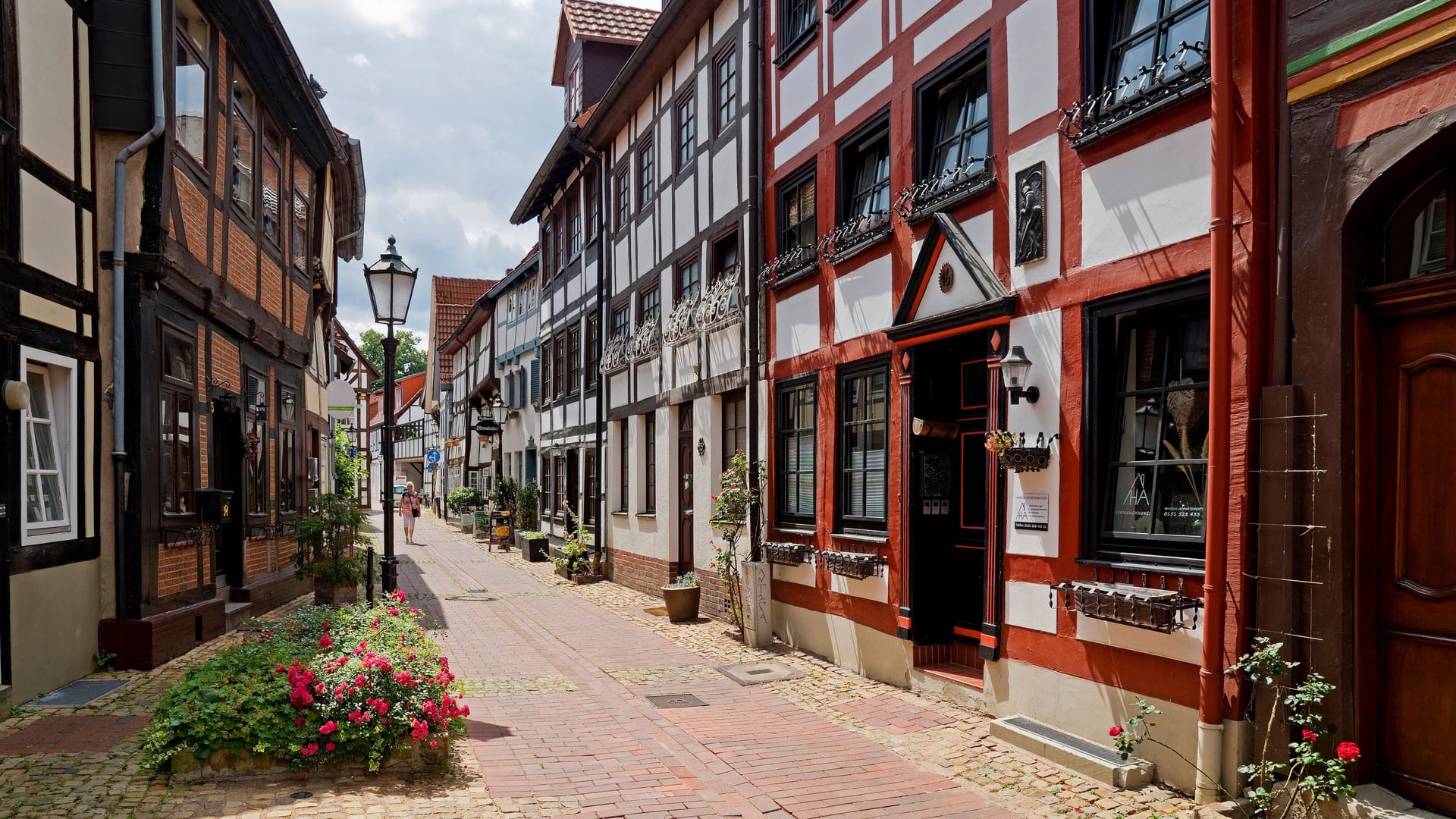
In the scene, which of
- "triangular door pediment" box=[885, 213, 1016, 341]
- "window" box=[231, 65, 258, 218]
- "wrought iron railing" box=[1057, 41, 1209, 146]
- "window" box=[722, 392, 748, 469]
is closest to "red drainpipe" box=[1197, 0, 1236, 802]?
"wrought iron railing" box=[1057, 41, 1209, 146]

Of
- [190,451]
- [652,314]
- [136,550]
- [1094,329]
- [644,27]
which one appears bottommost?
[136,550]

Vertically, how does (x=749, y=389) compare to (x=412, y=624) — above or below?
above

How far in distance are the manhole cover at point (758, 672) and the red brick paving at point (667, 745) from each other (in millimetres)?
202

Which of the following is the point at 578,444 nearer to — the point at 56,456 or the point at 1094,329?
the point at 56,456

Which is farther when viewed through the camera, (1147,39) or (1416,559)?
(1147,39)

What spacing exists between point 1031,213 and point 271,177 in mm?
10938

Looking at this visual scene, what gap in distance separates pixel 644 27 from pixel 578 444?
366 inches

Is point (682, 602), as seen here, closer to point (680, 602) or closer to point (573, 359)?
point (680, 602)

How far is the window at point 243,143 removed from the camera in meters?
11.7

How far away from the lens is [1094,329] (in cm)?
652

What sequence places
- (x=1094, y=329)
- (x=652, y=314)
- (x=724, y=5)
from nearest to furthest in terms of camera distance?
1. (x=1094, y=329)
2. (x=724, y=5)
3. (x=652, y=314)

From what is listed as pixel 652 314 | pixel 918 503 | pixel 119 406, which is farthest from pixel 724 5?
pixel 119 406

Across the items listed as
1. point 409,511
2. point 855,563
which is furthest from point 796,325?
point 409,511

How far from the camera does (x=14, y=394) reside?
22.8 feet
